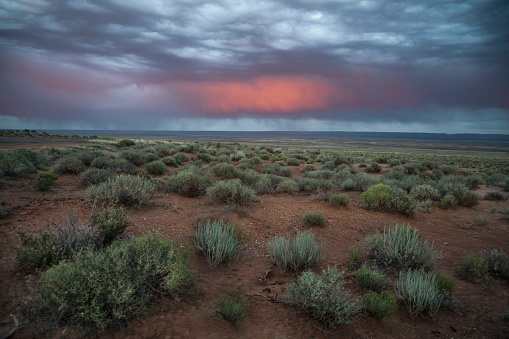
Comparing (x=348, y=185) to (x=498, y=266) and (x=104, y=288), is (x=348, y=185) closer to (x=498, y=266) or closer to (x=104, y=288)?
(x=498, y=266)

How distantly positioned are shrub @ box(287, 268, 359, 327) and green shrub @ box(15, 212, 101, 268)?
3.53 metres

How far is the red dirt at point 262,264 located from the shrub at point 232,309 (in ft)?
0.33

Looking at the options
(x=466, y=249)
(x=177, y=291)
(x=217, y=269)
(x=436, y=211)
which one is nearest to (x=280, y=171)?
(x=436, y=211)

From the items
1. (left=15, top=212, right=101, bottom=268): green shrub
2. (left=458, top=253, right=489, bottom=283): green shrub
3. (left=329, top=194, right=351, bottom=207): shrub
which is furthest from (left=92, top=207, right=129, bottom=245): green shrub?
(left=329, top=194, right=351, bottom=207): shrub

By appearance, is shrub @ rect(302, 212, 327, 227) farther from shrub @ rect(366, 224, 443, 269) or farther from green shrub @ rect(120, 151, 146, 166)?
green shrub @ rect(120, 151, 146, 166)

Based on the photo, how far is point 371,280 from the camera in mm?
5176

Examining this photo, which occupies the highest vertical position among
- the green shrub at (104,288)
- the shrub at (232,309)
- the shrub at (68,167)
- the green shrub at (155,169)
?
A: the shrub at (68,167)

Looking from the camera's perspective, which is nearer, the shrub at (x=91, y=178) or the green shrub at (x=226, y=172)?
the shrub at (x=91, y=178)

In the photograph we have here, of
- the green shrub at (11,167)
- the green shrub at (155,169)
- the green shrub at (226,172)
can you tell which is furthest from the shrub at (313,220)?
the green shrub at (11,167)

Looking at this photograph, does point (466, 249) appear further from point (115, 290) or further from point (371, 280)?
point (115, 290)

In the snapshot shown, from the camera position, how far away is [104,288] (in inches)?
146

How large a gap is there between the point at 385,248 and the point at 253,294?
3398 mm

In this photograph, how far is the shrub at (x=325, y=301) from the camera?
4.15m

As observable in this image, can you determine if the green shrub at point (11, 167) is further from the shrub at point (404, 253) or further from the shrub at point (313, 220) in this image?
the shrub at point (404, 253)
